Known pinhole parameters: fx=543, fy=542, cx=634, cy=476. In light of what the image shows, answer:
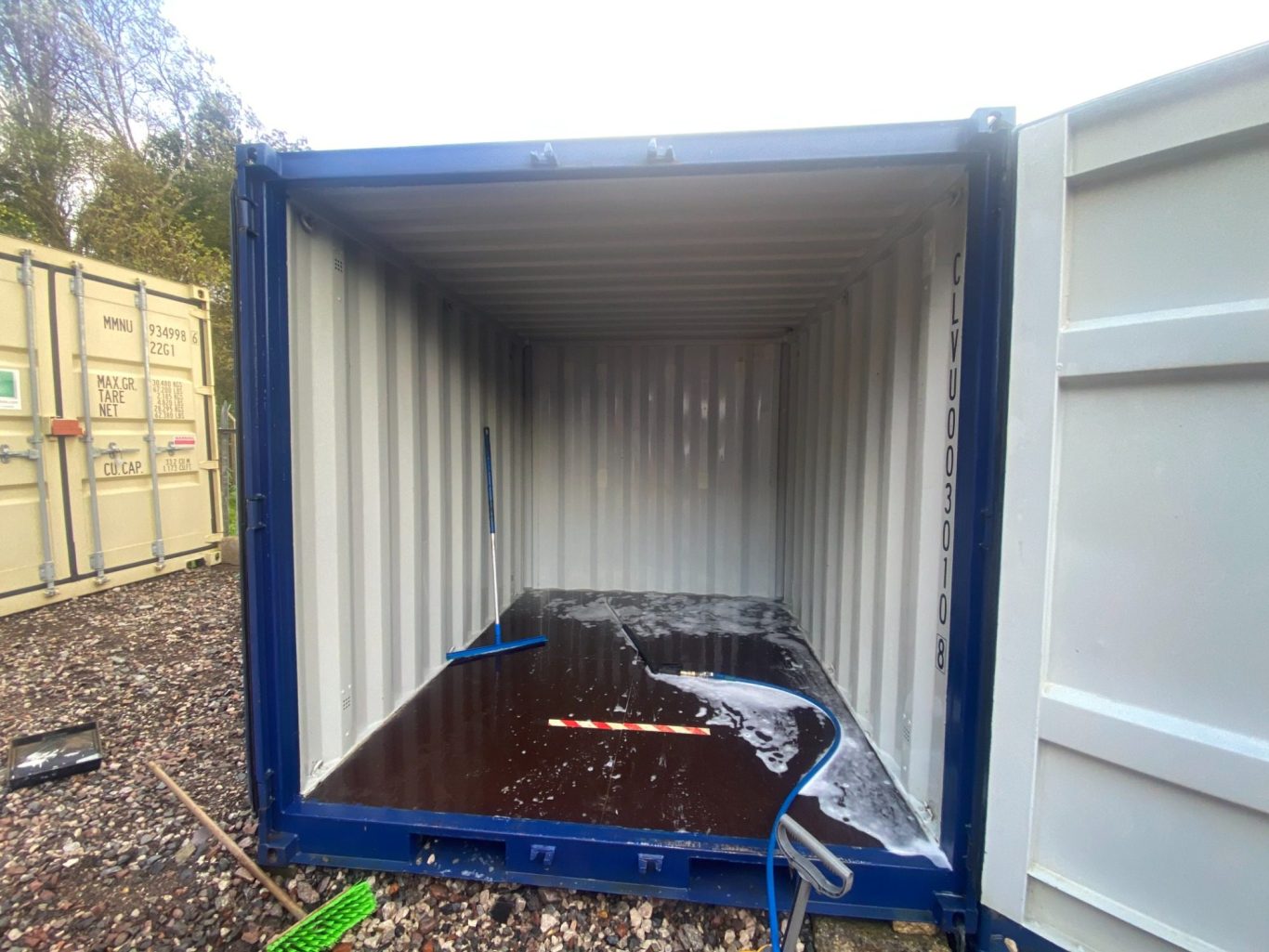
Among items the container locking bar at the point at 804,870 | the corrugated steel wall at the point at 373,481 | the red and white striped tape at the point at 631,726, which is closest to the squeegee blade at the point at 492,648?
the corrugated steel wall at the point at 373,481

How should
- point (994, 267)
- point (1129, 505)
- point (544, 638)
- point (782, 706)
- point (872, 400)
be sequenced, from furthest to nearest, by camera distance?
point (544, 638) → point (782, 706) → point (872, 400) → point (994, 267) → point (1129, 505)

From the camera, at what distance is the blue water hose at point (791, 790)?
149cm

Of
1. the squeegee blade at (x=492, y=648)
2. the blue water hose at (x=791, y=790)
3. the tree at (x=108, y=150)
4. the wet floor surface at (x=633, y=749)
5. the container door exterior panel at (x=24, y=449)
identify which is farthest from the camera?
the tree at (x=108, y=150)

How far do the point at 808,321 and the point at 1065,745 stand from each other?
10.1 feet

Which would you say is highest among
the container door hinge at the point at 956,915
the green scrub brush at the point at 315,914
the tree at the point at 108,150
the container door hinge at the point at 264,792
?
the tree at the point at 108,150

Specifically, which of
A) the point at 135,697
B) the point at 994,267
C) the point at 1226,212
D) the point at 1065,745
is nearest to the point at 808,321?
the point at 994,267

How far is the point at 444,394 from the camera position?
331cm

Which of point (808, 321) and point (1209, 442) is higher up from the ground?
point (808, 321)

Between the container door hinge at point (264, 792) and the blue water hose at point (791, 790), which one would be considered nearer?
the blue water hose at point (791, 790)

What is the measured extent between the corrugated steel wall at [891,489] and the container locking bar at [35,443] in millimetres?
6081

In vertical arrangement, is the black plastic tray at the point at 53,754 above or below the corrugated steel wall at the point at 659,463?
below

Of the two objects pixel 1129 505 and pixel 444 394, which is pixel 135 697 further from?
pixel 1129 505

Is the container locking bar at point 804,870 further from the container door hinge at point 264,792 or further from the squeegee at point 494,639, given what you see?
the squeegee at point 494,639

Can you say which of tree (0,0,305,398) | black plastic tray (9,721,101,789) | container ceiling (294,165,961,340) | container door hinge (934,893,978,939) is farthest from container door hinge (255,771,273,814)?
tree (0,0,305,398)
